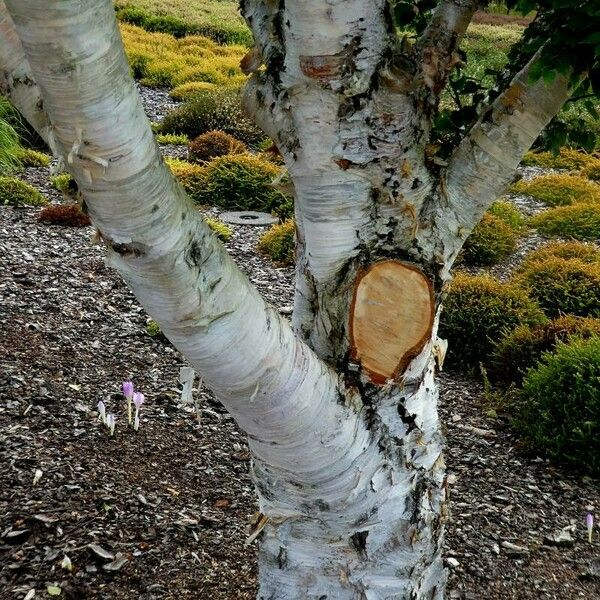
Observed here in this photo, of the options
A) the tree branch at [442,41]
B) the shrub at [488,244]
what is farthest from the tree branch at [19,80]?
the shrub at [488,244]

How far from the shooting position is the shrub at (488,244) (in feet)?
22.5

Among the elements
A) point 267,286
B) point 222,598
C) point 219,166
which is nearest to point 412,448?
point 222,598

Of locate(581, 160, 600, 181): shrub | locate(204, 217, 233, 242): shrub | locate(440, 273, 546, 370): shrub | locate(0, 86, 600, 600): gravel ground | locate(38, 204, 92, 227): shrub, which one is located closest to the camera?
locate(0, 86, 600, 600): gravel ground

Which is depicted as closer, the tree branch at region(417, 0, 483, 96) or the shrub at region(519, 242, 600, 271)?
the tree branch at region(417, 0, 483, 96)

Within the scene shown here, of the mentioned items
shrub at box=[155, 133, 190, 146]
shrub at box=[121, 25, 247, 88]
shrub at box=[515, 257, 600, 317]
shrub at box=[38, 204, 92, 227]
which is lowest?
shrub at box=[121, 25, 247, 88]

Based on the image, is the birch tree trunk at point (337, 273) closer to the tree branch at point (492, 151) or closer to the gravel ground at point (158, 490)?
the tree branch at point (492, 151)

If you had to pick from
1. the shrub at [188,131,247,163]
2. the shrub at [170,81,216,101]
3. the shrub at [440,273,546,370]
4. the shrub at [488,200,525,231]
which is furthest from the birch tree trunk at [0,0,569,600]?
the shrub at [170,81,216,101]

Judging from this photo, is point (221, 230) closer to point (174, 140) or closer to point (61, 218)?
point (61, 218)

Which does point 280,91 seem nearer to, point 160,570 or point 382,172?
point 382,172

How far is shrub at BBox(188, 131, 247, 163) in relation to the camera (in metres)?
10.1

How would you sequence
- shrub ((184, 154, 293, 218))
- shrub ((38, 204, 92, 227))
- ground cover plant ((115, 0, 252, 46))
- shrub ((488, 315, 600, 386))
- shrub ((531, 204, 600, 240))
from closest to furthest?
shrub ((488, 315, 600, 386)) < shrub ((38, 204, 92, 227)) < shrub ((531, 204, 600, 240)) < shrub ((184, 154, 293, 218)) < ground cover plant ((115, 0, 252, 46))

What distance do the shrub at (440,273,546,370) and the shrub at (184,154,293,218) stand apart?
3.51 m

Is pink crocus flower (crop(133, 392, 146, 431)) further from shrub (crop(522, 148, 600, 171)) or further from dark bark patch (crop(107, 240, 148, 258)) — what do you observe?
Answer: shrub (crop(522, 148, 600, 171))

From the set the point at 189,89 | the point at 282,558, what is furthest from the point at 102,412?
the point at 189,89
